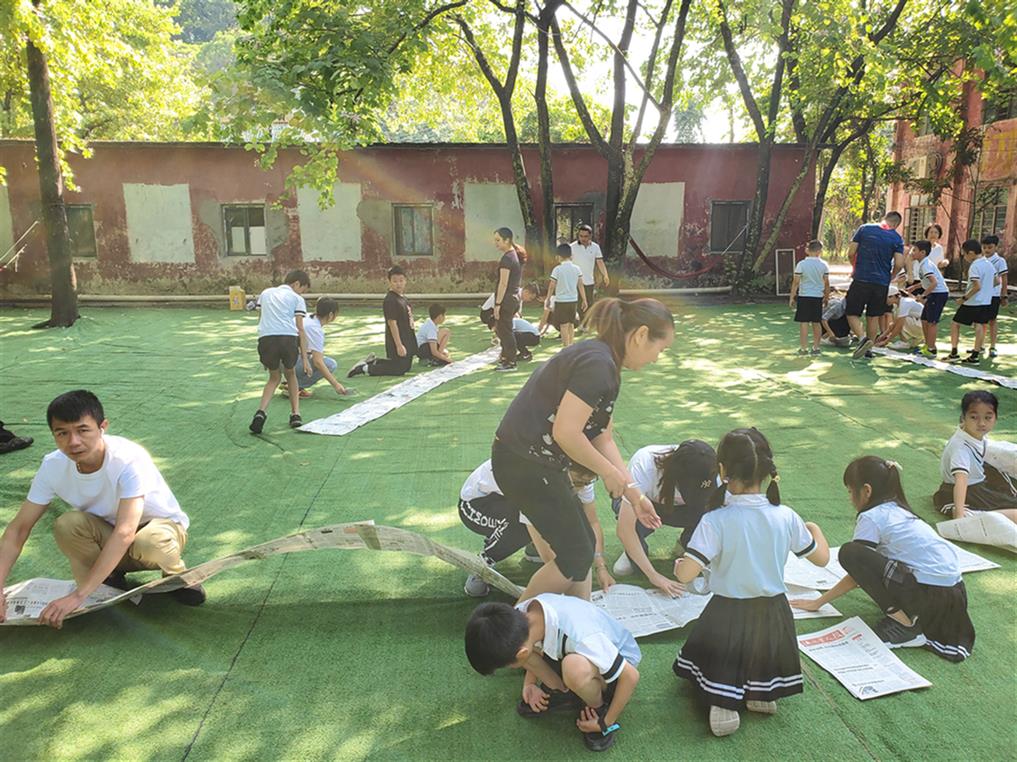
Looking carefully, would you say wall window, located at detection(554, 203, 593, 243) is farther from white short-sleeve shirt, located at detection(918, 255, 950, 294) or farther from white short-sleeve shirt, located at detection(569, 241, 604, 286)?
white short-sleeve shirt, located at detection(918, 255, 950, 294)

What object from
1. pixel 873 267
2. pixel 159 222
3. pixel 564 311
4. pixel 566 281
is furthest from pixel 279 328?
pixel 159 222

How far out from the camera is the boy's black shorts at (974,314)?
9.16 meters

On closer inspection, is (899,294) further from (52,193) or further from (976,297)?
(52,193)

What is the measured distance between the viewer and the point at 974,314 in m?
9.23

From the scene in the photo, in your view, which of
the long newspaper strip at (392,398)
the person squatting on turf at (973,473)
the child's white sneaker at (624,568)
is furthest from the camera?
the long newspaper strip at (392,398)

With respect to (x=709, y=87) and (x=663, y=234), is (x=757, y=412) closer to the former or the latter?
(x=663, y=234)

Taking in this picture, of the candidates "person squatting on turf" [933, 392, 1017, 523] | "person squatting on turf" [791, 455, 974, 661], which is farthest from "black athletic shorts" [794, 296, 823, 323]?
"person squatting on turf" [791, 455, 974, 661]

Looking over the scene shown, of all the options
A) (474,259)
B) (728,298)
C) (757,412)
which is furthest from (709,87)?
(757,412)

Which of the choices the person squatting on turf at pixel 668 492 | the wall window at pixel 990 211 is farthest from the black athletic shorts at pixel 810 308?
the wall window at pixel 990 211

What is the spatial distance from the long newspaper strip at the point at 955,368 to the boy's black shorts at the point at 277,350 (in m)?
7.42

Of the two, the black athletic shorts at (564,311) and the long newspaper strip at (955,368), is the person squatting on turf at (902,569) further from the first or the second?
the black athletic shorts at (564,311)

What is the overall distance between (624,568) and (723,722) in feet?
4.17

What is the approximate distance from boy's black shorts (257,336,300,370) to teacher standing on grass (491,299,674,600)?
12.3 feet

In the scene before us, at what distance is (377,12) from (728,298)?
32.1 ft
